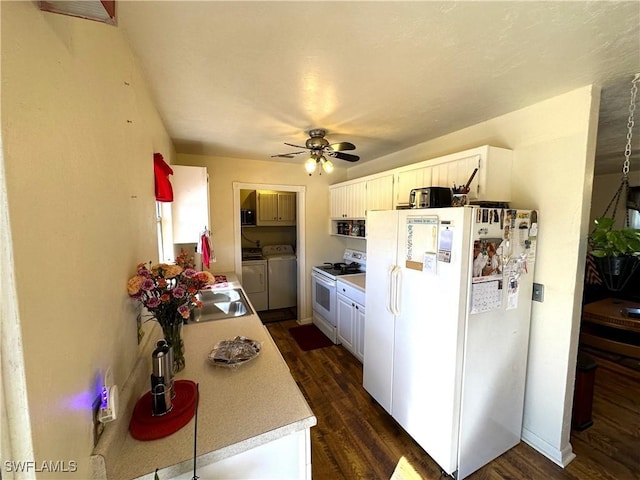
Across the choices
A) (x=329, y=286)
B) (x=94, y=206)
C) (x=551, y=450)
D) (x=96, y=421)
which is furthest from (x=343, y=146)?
(x=551, y=450)

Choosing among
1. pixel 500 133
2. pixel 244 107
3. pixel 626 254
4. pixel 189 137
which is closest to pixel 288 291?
pixel 189 137

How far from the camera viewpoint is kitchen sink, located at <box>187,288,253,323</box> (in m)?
2.31

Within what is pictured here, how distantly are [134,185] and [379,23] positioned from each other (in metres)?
1.32

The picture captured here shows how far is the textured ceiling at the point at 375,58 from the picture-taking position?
40.3 inches

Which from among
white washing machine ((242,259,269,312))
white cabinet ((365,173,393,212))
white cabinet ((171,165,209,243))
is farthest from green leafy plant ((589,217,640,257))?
white washing machine ((242,259,269,312))

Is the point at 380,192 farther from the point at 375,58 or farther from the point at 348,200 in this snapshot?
the point at 375,58

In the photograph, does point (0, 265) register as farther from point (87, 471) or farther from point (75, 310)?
point (87, 471)

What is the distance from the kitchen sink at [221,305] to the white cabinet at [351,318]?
3.98 feet

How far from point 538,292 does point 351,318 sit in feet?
5.80

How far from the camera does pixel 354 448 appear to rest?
1862mm

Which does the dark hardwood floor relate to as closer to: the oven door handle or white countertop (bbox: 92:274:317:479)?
white countertop (bbox: 92:274:317:479)

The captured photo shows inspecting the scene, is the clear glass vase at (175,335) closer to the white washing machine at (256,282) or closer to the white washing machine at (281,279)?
the white washing machine at (256,282)

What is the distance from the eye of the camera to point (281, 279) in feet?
15.1

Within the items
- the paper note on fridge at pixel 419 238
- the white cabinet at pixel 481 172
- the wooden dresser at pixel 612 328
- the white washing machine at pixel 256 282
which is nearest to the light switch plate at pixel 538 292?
the white cabinet at pixel 481 172
